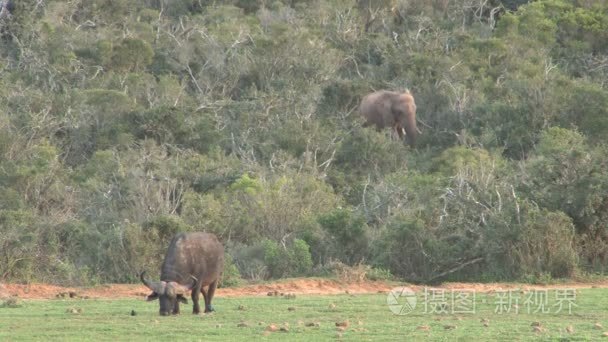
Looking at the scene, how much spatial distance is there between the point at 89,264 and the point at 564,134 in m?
10.5

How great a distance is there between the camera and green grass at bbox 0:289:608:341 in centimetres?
1352

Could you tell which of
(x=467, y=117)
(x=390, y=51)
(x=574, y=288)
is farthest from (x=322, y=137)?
(x=574, y=288)

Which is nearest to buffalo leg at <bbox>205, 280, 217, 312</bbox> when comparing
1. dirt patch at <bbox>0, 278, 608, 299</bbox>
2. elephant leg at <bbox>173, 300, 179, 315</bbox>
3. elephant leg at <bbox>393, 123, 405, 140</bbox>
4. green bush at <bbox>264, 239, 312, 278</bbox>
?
elephant leg at <bbox>173, 300, 179, 315</bbox>

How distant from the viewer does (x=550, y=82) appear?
30.9 meters

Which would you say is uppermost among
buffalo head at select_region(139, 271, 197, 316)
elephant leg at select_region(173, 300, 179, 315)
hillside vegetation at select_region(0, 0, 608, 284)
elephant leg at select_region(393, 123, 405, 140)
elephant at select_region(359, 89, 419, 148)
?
buffalo head at select_region(139, 271, 197, 316)

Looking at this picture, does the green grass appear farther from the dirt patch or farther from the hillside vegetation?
the hillside vegetation

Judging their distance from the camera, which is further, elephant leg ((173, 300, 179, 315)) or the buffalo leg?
the buffalo leg

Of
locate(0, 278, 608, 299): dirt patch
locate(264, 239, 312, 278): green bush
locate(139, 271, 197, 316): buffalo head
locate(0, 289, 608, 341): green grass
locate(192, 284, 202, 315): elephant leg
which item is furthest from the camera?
locate(264, 239, 312, 278): green bush

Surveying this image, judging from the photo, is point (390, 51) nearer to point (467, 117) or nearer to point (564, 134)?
point (467, 117)

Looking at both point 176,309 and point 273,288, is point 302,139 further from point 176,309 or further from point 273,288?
point 176,309

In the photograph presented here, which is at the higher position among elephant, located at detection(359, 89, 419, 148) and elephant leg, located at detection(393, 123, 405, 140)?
elephant, located at detection(359, 89, 419, 148)

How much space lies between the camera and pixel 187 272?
16.2 m

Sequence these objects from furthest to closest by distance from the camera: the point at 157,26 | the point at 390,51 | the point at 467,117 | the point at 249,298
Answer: the point at 157,26 → the point at 390,51 → the point at 467,117 → the point at 249,298

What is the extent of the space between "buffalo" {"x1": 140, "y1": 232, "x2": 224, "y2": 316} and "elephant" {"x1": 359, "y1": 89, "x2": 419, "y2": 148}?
17.2 metres
